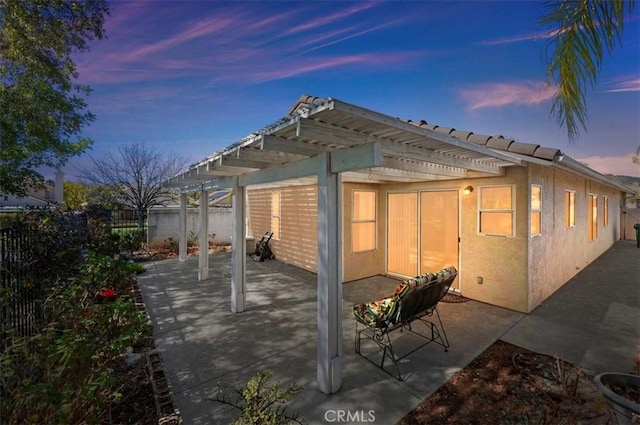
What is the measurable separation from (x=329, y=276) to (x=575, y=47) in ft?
9.74

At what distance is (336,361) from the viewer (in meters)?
3.07

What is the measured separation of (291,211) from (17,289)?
6.65 m

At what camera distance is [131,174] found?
1583 centimetres

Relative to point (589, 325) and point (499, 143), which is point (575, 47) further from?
point (589, 325)

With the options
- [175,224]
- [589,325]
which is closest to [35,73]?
[175,224]

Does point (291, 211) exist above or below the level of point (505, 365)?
above

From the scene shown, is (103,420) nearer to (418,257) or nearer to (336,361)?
(336,361)

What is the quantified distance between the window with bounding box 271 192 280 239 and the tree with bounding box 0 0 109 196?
22.7 ft

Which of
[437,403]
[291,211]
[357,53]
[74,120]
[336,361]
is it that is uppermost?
[357,53]

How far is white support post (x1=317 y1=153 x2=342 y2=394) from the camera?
3.05 metres

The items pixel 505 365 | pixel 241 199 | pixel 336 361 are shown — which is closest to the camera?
pixel 336 361

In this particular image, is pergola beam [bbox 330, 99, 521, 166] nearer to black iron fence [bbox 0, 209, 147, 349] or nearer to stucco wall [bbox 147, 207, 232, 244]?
black iron fence [bbox 0, 209, 147, 349]

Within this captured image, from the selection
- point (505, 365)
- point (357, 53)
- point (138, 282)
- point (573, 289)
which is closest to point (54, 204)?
point (138, 282)

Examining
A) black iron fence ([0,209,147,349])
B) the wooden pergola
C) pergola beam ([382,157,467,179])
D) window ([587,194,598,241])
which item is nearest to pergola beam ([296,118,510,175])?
the wooden pergola
